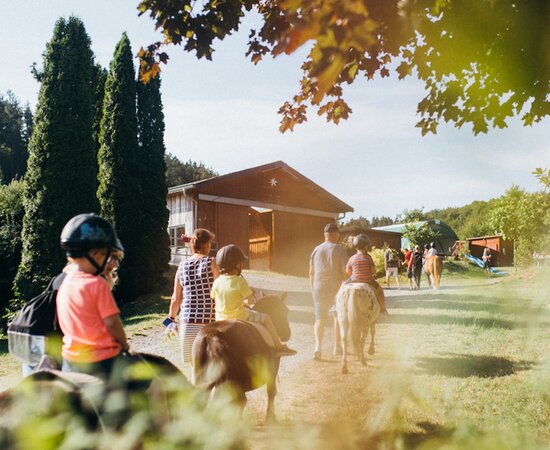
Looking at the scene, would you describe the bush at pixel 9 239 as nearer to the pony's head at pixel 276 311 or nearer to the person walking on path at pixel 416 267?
the pony's head at pixel 276 311

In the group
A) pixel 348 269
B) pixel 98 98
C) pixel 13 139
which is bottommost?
pixel 348 269

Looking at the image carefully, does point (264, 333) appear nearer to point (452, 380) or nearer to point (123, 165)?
point (452, 380)

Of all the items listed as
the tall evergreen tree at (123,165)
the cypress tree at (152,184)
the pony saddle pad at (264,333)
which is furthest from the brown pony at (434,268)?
the pony saddle pad at (264,333)

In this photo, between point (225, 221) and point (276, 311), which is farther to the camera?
point (225, 221)

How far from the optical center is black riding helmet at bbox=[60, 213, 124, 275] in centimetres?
286

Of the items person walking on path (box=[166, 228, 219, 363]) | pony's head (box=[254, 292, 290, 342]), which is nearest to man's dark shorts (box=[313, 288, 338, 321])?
pony's head (box=[254, 292, 290, 342])

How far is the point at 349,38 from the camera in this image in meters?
1.97

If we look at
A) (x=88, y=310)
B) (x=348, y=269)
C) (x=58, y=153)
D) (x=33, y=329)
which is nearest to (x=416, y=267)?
(x=348, y=269)

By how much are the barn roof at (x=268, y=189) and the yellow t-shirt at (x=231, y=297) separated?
2016cm

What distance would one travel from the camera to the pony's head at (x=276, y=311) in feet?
17.5

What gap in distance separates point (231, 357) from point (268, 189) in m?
24.4

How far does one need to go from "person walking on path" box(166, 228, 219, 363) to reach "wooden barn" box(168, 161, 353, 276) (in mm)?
19269

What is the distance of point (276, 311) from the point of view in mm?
5379

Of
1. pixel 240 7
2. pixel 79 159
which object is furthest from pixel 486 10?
pixel 79 159
